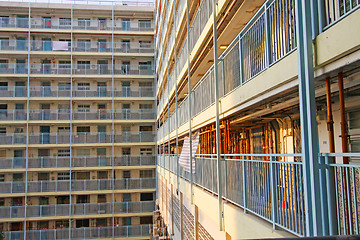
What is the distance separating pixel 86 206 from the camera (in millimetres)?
32344

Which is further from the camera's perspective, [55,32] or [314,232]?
[55,32]

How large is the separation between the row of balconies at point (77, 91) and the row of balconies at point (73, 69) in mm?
1509

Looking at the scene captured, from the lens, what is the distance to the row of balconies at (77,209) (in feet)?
103

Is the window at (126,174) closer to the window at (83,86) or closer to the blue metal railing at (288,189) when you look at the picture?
the window at (83,86)

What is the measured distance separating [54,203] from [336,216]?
110 ft

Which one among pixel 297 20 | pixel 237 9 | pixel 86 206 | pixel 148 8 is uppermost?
pixel 148 8

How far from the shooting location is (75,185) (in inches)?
1293

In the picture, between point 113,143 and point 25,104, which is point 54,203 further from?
point 25,104

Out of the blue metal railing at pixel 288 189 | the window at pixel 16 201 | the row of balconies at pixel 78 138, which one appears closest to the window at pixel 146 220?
the row of balconies at pixel 78 138

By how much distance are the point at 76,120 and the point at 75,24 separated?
10015mm

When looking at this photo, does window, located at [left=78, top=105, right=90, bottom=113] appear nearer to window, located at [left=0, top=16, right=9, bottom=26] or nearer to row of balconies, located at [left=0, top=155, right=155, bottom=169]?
row of balconies, located at [left=0, top=155, right=155, bottom=169]

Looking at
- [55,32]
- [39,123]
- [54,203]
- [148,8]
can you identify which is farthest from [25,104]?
[148,8]

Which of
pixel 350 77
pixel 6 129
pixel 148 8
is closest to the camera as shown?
pixel 350 77

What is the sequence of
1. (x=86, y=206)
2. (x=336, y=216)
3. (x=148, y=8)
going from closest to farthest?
(x=336, y=216) < (x=86, y=206) < (x=148, y=8)
